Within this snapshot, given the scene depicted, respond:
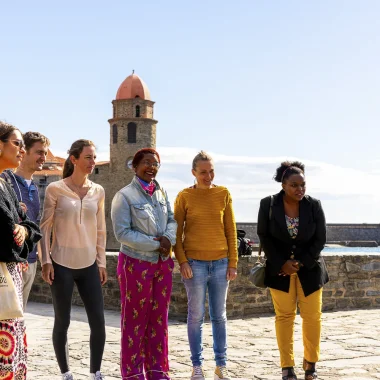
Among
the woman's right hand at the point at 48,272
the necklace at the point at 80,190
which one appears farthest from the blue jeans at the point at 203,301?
the woman's right hand at the point at 48,272

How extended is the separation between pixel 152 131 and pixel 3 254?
175 feet

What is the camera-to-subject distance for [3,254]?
10.5 ft

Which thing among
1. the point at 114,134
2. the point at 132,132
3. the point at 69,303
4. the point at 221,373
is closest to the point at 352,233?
the point at 132,132

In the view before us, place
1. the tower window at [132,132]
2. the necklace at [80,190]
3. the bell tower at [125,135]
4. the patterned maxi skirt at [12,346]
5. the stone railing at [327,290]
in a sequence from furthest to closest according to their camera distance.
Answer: the tower window at [132,132], the bell tower at [125,135], the stone railing at [327,290], the necklace at [80,190], the patterned maxi skirt at [12,346]

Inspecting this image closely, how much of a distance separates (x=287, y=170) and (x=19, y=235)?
2.42 metres

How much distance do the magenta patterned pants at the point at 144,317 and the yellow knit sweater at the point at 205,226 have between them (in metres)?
0.38

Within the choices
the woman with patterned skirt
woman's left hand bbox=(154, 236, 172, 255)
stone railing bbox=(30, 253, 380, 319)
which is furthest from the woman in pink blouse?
stone railing bbox=(30, 253, 380, 319)

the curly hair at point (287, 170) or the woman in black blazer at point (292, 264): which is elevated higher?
the curly hair at point (287, 170)

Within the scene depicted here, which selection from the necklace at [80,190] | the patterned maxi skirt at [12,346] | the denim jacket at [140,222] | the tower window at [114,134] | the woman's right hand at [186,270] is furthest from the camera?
the tower window at [114,134]

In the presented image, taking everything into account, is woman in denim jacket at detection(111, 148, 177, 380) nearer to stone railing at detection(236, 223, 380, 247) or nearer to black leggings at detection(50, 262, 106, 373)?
Answer: black leggings at detection(50, 262, 106, 373)

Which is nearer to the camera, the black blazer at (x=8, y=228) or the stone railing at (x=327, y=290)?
the black blazer at (x=8, y=228)

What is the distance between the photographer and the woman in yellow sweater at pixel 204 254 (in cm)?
498

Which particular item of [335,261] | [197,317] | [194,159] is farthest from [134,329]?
[335,261]

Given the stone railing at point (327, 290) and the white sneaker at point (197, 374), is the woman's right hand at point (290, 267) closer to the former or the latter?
the white sneaker at point (197, 374)
